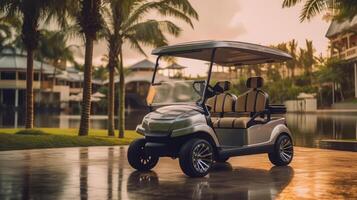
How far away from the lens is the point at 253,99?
10.9m

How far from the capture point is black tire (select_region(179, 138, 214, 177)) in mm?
9047

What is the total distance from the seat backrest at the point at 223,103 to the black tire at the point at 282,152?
117 cm

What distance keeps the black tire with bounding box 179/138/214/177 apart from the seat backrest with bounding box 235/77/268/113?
1.74m

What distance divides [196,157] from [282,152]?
2745mm

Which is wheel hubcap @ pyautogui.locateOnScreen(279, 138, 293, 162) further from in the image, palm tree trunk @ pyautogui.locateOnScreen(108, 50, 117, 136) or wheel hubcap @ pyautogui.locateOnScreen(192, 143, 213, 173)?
palm tree trunk @ pyautogui.locateOnScreen(108, 50, 117, 136)

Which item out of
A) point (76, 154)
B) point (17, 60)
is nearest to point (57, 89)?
point (17, 60)

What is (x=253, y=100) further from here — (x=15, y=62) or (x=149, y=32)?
(x=15, y=62)

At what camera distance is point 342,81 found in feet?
217

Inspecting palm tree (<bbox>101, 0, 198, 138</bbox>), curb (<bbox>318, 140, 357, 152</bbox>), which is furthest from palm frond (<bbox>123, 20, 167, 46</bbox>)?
curb (<bbox>318, 140, 357, 152</bbox>)

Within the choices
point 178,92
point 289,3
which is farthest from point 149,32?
point 178,92

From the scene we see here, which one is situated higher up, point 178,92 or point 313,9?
point 313,9

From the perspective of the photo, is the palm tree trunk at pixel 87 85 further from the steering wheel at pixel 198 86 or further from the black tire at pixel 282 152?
the steering wheel at pixel 198 86

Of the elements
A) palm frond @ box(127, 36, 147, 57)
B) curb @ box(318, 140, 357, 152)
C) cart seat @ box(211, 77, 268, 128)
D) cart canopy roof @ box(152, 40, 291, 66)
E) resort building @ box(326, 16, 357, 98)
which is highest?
resort building @ box(326, 16, 357, 98)

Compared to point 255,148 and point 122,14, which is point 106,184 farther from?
point 122,14
